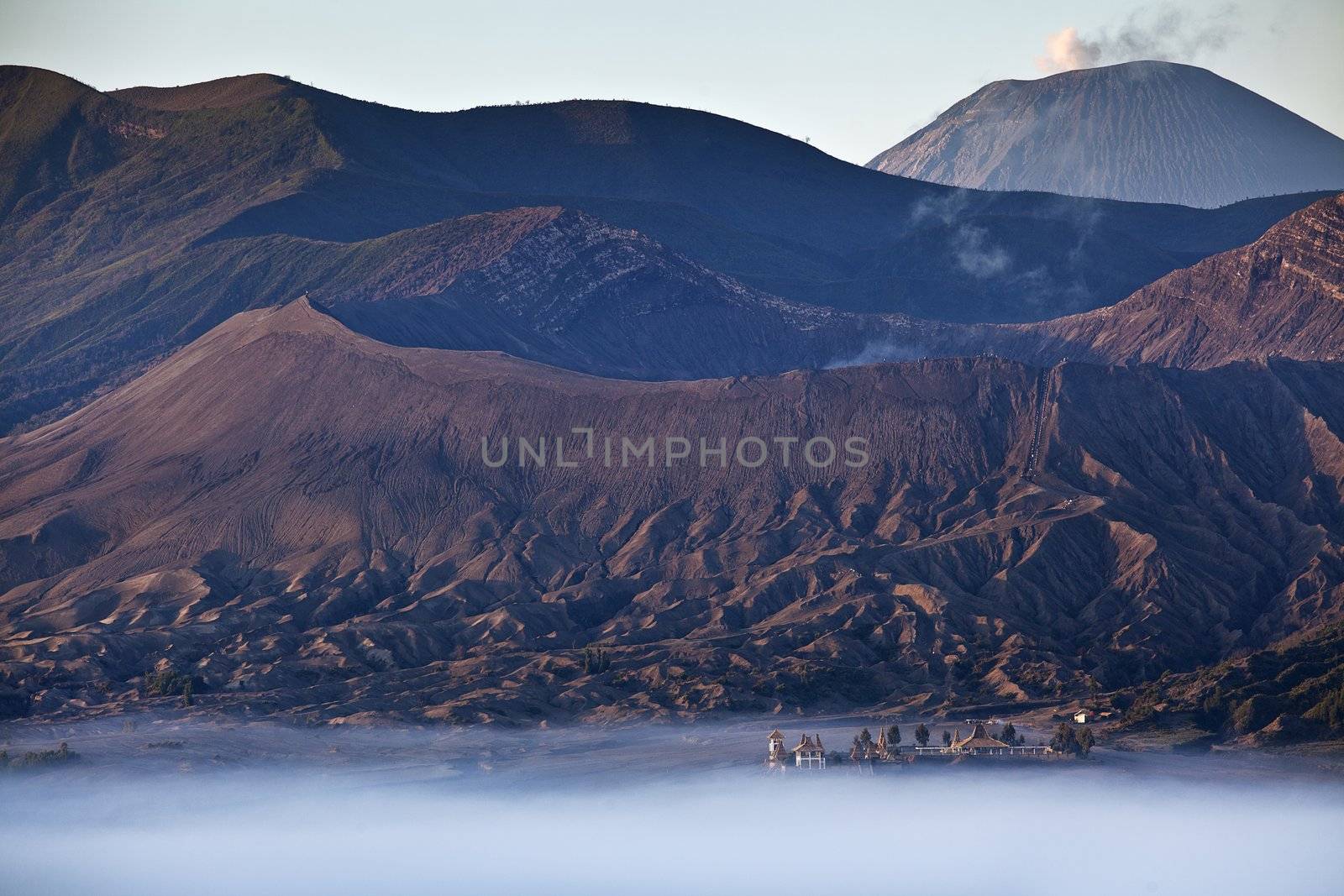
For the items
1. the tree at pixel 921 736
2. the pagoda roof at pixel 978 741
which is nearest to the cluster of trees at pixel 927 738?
the tree at pixel 921 736

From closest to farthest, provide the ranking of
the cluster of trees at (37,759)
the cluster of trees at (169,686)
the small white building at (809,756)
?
the small white building at (809,756), the cluster of trees at (37,759), the cluster of trees at (169,686)

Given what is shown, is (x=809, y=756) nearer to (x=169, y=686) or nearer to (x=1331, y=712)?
(x=1331, y=712)

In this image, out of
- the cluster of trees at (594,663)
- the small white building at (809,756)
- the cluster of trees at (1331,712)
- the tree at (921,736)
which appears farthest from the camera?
the cluster of trees at (594,663)

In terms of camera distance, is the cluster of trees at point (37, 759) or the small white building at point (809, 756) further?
the cluster of trees at point (37, 759)

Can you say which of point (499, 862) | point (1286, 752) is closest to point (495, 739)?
point (499, 862)

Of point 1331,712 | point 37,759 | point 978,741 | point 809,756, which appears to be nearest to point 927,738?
point 978,741

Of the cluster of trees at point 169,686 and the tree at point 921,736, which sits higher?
the cluster of trees at point 169,686

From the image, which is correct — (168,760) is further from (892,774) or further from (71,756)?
(892,774)

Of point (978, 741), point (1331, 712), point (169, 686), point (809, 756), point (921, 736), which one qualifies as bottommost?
point (809, 756)

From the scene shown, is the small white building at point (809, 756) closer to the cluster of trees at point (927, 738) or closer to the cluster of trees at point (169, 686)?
the cluster of trees at point (927, 738)
